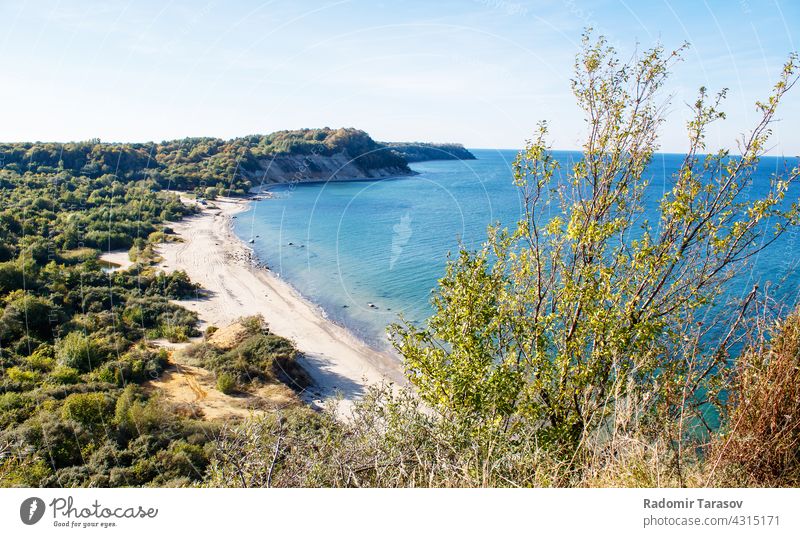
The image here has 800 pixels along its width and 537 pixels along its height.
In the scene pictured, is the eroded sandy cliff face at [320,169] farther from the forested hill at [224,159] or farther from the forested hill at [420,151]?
the forested hill at [420,151]

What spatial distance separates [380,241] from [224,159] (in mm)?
36672

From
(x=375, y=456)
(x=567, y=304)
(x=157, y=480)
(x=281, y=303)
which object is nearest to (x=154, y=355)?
(x=157, y=480)

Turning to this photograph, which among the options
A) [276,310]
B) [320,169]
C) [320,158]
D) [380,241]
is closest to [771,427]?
[276,310]

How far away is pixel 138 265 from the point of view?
106 feet

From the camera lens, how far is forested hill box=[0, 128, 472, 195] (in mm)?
57531

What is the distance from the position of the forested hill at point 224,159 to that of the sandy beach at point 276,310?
1969 cm

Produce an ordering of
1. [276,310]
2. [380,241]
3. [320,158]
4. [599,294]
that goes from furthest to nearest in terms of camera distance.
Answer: [320,158] → [380,241] → [276,310] → [599,294]

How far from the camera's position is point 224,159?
73375mm

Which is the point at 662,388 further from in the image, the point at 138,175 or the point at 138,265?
the point at 138,175
